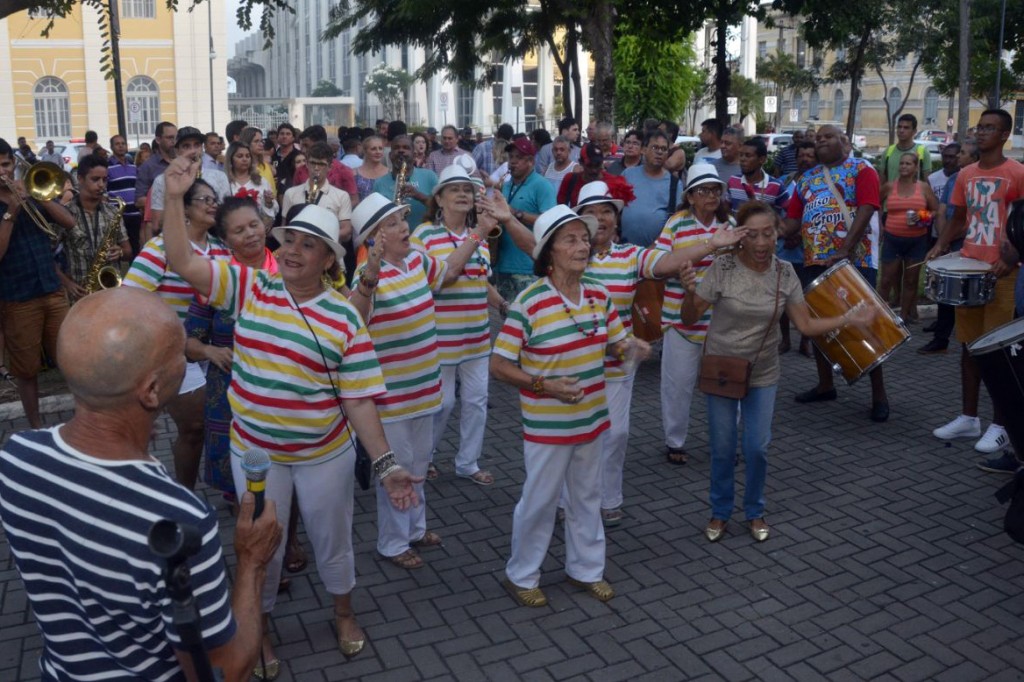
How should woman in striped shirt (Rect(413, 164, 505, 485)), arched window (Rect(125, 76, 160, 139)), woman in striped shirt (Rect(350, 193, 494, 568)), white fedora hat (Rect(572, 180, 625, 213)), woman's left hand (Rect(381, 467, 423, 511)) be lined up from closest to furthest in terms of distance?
woman's left hand (Rect(381, 467, 423, 511))
woman in striped shirt (Rect(350, 193, 494, 568))
white fedora hat (Rect(572, 180, 625, 213))
woman in striped shirt (Rect(413, 164, 505, 485))
arched window (Rect(125, 76, 160, 139))

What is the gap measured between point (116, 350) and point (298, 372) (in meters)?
1.88

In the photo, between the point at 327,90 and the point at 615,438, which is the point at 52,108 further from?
the point at 327,90

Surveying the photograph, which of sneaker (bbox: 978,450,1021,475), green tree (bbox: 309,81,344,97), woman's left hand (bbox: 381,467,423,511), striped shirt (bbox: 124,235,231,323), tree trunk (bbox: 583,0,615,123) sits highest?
green tree (bbox: 309,81,344,97)

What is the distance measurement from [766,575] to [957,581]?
101 centimetres

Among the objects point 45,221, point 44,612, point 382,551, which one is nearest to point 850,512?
Result: point 382,551

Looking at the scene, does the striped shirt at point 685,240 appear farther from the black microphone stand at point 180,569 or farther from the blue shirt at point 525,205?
the black microphone stand at point 180,569

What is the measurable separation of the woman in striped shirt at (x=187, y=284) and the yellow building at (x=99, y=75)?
41.8m

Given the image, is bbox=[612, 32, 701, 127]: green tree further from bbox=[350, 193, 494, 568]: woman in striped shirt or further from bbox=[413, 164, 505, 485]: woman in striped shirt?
bbox=[350, 193, 494, 568]: woman in striped shirt

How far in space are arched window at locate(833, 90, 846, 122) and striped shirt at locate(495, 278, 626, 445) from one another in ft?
226

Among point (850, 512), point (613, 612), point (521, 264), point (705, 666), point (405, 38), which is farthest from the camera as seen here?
point (405, 38)

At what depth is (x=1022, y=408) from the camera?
17.7ft

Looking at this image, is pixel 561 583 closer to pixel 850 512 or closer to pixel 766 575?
pixel 766 575

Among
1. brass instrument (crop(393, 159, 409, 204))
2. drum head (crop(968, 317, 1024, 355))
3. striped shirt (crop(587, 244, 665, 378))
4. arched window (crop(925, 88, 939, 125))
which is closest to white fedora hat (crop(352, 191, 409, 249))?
striped shirt (crop(587, 244, 665, 378))

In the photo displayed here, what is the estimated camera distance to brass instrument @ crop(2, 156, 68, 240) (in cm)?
734
